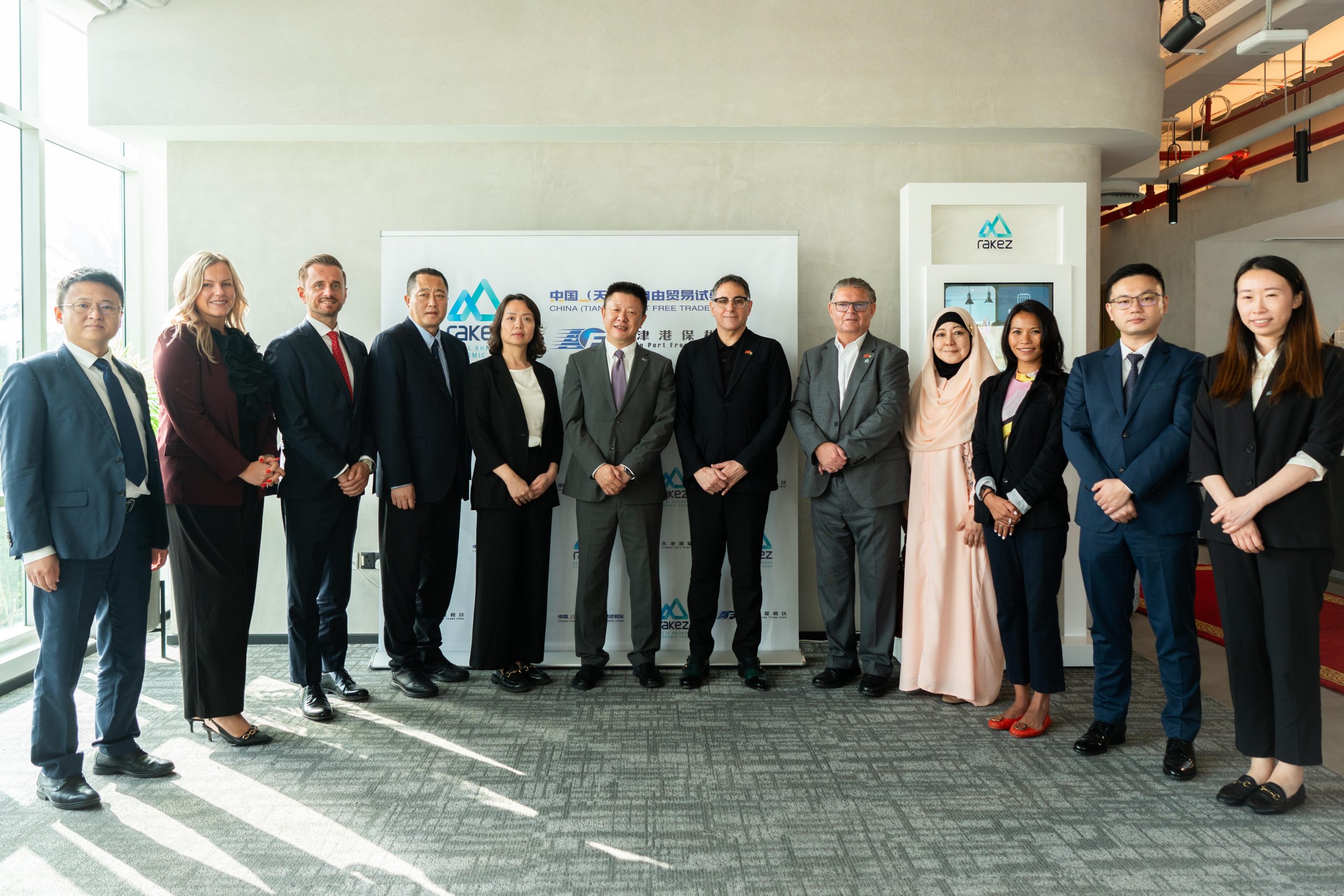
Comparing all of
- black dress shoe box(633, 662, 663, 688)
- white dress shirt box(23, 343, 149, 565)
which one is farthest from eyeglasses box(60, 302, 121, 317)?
black dress shoe box(633, 662, 663, 688)

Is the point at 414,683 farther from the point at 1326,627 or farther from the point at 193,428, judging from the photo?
the point at 1326,627

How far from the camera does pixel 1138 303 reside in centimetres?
298

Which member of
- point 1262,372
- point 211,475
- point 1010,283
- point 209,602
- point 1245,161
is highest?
point 1245,161

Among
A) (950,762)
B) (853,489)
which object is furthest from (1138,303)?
(950,762)

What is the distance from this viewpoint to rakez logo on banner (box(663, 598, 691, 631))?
14.1 ft

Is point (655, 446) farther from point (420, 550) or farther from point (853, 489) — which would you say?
point (420, 550)

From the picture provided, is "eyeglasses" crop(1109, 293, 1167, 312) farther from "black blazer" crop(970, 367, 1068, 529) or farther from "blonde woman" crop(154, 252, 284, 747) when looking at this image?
"blonde woman" crop(154, 252, 284, 747)

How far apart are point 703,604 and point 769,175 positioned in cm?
244

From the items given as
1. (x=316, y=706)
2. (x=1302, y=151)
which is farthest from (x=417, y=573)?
(x=1302, y=151)

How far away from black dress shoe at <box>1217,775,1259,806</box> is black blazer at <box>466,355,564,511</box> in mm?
2811

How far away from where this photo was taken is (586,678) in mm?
3881

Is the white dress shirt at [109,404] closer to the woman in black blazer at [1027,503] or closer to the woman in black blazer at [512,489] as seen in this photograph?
the woman in black blazer at [512,489]

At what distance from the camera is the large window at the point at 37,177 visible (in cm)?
425

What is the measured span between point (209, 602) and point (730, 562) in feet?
7.13
